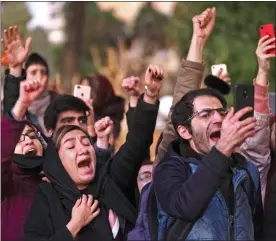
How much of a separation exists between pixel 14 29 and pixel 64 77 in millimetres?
9666

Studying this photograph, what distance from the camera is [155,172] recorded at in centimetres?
262

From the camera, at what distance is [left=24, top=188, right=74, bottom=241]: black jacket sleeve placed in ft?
9.19

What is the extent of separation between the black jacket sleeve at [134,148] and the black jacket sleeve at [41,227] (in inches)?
14.2

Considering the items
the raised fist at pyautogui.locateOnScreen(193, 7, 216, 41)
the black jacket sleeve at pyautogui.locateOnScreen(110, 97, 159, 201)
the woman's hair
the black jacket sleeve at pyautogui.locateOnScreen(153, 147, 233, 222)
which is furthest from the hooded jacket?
the raised fist at pyautogui.locateOnScreen(193, 7, 216, 41)

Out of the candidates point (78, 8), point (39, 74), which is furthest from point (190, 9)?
point (39, 74)

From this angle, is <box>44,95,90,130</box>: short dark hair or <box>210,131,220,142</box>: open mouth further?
<box>44,95,90,130</box>: short dark hair

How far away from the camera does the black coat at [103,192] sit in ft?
9.41

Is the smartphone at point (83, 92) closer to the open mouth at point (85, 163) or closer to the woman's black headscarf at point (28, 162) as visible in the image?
the woman's black headscarf at point (28, 162)

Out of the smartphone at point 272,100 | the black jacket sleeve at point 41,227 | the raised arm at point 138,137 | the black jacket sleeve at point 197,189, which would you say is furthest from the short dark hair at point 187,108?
the smartphone at point 272,100

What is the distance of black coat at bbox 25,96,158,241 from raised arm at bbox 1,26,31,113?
2.51 ft

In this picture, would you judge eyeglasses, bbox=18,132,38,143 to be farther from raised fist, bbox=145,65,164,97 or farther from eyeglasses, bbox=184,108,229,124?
eyeglasses, bbox=184,108,229,124

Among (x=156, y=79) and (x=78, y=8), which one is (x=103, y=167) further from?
(x=78, y=8)

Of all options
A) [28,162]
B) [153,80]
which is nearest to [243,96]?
[153,80]

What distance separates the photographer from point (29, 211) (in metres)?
2.96
